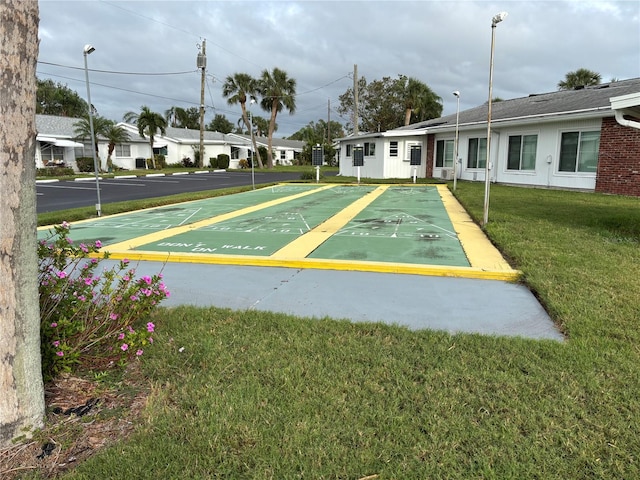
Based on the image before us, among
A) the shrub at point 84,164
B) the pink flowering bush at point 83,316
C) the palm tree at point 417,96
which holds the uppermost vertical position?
the palm tree at point 417,96

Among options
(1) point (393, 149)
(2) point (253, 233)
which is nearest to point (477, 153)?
(1) point (393, 149)

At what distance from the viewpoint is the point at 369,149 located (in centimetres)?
2795

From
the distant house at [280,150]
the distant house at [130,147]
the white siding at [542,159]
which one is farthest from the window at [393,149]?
the distant house at [280,150]

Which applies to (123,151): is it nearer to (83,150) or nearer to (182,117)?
(83,150)

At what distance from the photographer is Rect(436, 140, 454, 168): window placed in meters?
24.3

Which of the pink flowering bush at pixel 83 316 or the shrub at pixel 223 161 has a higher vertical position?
the shrub at pixel 223 161

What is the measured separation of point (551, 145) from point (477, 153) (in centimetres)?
457

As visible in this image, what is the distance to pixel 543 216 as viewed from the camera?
10297 millimetres

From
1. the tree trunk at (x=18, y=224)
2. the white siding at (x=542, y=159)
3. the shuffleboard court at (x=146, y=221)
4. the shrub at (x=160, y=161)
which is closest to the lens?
the tree trunk at (x=18, y=224)

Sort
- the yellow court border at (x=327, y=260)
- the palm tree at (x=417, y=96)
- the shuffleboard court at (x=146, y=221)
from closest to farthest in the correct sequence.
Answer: the yellow court border at (x=327, y=260) → the shuffleboard court at (x=146, y=221) → the palm tree at (x=417, y=96)

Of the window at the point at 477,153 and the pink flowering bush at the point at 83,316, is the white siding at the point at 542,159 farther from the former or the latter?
the pink flowering bush at the point at 83,316

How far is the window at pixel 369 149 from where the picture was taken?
2759 cm

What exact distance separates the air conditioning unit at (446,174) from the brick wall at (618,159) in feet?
27.5

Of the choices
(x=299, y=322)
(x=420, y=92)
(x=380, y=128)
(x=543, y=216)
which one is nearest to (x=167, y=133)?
(x=380, y=128)
